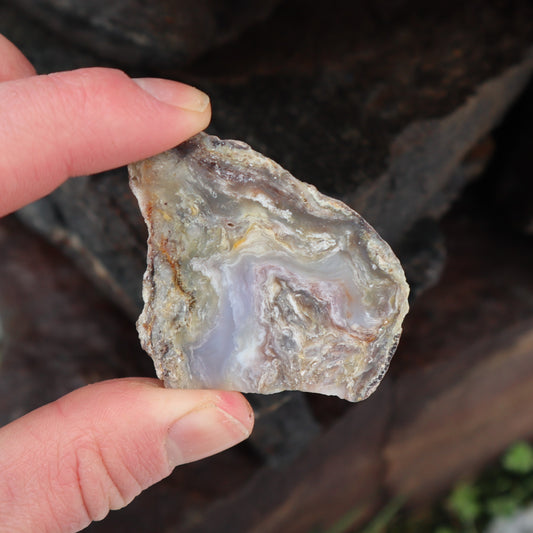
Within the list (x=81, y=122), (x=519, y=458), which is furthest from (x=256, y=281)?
(x=519, y=458)

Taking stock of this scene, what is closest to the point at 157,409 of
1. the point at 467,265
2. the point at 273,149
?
the point at 273,149

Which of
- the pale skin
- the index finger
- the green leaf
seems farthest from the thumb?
the green leaf

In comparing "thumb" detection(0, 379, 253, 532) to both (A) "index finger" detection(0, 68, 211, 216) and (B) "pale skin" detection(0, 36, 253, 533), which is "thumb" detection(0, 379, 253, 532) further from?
(A) "index finger" detection(0, 68, 211, 216)

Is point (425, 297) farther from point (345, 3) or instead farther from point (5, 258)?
point (5, 258)

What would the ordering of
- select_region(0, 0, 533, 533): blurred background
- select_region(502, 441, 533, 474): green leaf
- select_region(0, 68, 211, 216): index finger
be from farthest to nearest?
1. select_region(502, 441, 533, 474): green leaf
2. select_region(0, 0, 533, 533): blurred background
3. select_region(0, 68, 211, 216): index finger

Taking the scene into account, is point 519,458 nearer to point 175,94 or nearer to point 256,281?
point 256,281

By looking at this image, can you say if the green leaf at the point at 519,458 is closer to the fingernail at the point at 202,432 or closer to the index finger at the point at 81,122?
the fingernail at the point at 202,432
